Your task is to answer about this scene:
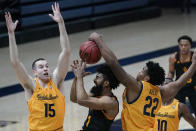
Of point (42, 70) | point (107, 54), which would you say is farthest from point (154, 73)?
point (42, 70)

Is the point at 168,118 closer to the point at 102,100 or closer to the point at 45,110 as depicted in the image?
the point at 102,100

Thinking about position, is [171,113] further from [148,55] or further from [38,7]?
[38,7]

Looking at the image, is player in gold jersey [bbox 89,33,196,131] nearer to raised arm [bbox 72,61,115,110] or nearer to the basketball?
raised arm [bbox 72,61,115,110]

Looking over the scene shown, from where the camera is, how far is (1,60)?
13.1 m

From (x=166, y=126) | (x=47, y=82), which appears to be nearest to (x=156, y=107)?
(x=166, y=126)

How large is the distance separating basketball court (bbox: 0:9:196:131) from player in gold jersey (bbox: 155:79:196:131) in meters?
1.99

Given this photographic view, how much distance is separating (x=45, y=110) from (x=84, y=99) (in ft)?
2.52

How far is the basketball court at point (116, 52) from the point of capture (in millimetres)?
8555

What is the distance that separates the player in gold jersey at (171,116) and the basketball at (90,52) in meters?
1.13

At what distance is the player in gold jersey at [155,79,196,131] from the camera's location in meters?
5.85

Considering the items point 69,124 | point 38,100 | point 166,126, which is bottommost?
point 69,124

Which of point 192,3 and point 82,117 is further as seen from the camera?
point 192,3

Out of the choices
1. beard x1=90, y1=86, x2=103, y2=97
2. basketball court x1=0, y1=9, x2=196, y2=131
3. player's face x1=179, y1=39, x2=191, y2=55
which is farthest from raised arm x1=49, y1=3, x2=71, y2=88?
player's face x1=179, y1=39, x2=191, y2=55

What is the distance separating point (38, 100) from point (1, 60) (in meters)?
7.72
